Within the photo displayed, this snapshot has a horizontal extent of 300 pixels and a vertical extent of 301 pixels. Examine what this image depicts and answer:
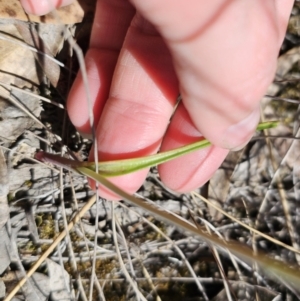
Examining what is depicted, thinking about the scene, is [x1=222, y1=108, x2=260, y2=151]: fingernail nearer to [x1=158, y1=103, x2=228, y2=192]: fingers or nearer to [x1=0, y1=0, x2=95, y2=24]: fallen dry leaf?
[x1=158, y1=103, x2=228, y2=192]: fingers

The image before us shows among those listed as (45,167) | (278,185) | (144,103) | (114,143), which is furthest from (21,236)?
(278,185)

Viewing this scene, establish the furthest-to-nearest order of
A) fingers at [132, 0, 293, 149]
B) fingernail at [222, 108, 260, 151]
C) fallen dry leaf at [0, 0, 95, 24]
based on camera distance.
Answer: fallen dry leaf at [0, 0, 95, 24] → fingernail at [222, 108, 260, 151] → fingers at [132, 0, 293, 149]

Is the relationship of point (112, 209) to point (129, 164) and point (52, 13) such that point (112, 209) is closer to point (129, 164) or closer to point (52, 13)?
point (129, 164)

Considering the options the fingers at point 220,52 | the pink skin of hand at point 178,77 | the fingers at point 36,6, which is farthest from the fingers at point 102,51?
the fingers at point 220,52

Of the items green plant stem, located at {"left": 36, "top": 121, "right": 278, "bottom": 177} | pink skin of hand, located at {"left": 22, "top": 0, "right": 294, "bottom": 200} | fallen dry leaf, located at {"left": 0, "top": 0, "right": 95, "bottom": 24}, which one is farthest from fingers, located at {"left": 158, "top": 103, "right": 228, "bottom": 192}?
fallen dry leaf, located at {"left": 0, "top": 0, "right": 95, "bottom": 24}

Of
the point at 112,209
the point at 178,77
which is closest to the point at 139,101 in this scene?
the point at 178,77

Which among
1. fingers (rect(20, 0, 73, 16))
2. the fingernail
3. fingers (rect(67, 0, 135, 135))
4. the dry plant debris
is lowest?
the dry plant debris

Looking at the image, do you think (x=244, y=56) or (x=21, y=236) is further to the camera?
(x=21, y=236)

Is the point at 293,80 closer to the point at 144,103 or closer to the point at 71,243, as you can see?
the point at 144,103
